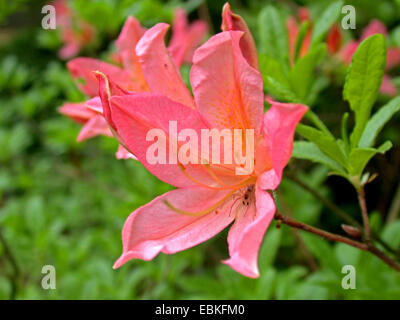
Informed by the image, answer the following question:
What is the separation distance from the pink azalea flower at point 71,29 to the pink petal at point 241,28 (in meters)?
1.90

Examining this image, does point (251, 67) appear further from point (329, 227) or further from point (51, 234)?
point (329, 227)

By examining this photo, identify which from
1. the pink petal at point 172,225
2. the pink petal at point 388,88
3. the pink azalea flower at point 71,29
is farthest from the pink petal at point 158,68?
the pink azalea flower at point 71,29

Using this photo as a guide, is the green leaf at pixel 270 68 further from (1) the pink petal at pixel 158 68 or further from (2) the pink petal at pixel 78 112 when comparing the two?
(2) the pink petal at pixel 78 112

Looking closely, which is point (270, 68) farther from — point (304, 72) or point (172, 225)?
point (172, 225)

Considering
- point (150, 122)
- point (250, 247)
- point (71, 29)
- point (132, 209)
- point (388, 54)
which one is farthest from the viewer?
point (71, 29)

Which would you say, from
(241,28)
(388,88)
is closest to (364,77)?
(241,28)

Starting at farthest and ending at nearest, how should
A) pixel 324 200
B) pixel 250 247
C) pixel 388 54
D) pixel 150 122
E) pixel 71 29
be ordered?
pixel 71 29 → pixel 388 54 → pixel 324 200 → pixel 150 122 → pixel 250 247

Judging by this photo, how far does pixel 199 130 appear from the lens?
706 millimetres

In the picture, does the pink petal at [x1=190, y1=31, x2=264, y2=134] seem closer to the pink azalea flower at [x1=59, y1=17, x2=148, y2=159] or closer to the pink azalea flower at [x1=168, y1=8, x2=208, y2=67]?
the pink azalea flower at [x1=59, y1=17, x2=148, y2=159]

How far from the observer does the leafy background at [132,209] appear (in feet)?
4.14

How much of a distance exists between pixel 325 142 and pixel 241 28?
0.22 metres

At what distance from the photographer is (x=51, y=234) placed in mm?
1749

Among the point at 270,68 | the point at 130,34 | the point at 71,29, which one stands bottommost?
the point at 270,68
